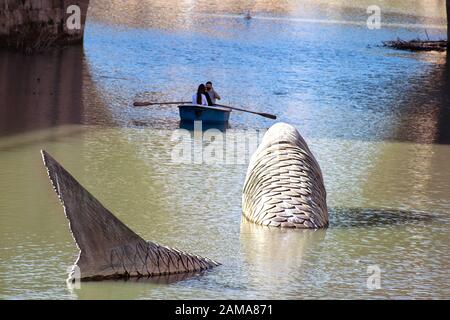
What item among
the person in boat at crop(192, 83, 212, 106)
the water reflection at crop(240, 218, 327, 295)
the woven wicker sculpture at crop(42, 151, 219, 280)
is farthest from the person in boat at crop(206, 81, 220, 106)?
the woven wicker sculpture at crop(42, 151, 219, 280)

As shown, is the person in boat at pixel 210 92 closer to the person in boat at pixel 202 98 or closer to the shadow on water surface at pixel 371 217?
the person in boat at pixel 202 98

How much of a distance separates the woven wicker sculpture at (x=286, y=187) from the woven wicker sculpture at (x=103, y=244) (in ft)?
8.91

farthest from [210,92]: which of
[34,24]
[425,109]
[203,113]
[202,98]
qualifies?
[34,24]

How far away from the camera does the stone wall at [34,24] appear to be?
3753cm

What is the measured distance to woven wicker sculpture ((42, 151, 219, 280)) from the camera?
47.5 feet

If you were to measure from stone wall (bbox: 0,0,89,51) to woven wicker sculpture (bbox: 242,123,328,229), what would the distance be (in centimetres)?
1951

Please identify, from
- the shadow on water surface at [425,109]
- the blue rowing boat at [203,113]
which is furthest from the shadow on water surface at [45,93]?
the shadow on water surface at [425,109]

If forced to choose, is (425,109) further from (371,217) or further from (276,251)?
(276,251)

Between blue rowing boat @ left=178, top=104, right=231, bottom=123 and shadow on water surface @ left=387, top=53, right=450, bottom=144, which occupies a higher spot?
blue rowing boat @ left=178, top=104, right=231, bottom=123

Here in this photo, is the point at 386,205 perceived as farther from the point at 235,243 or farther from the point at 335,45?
the point at 335,45

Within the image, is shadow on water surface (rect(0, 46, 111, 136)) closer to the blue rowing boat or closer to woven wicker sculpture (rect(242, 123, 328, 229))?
the blue rowing boat

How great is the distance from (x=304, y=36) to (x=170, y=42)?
263 inches

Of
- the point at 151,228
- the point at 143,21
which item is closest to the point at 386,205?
the point at 151,228

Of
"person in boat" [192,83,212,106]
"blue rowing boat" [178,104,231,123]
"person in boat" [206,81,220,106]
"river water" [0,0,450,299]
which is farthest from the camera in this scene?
"person in boat" [206,81,220,106]
